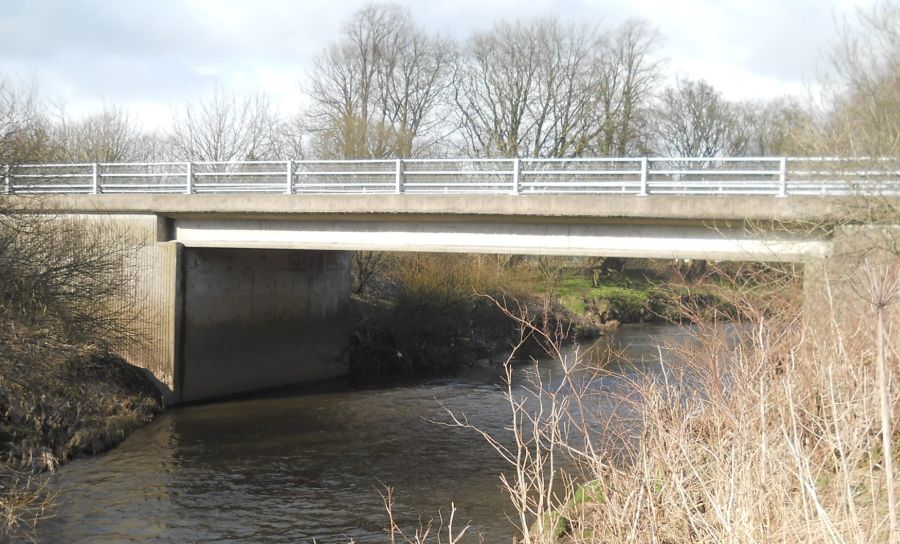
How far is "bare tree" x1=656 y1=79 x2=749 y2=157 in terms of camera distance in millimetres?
44281

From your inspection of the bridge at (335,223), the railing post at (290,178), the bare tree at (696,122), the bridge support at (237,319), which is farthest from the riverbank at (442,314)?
the bare tree at (696,122)

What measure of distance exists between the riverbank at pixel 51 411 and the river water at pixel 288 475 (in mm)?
338

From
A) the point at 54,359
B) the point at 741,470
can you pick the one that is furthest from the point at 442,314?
the point at 741,470

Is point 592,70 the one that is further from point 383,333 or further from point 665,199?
point 665,199

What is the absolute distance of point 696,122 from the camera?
4475 centimetres

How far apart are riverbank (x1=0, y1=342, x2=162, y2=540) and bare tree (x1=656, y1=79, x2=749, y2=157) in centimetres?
3269

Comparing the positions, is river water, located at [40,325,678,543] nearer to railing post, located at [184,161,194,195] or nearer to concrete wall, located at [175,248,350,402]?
concrete wall, located at [175,248,350,402]

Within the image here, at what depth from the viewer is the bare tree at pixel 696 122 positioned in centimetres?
4428

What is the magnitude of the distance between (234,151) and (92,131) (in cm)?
Answer: 497

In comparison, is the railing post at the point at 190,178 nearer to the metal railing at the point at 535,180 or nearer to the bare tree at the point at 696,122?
the metal railing at the point at 535,180

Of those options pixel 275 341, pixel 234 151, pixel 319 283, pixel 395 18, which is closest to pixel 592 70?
pixel 395 18

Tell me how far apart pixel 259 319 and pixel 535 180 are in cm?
829

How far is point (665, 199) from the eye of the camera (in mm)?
14859

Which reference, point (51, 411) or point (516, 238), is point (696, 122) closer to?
point (516, 238)
